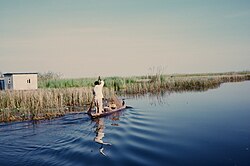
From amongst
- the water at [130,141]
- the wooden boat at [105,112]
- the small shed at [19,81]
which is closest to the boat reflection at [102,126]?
the water at [130,141]

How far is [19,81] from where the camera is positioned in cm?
3269

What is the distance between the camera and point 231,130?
1165 cm

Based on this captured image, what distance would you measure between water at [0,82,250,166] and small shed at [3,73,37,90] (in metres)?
19.8

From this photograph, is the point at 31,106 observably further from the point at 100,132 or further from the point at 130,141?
the point at 130,141

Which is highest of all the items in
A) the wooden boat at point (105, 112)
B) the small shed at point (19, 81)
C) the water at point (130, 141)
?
the small shed at point (19, 81)

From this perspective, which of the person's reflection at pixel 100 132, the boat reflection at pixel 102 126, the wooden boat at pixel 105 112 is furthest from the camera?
the wooden boat at pixel 105 112

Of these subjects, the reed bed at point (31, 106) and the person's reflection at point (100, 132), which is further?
the reed bed at point (31, 106)

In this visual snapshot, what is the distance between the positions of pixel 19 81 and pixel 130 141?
2624 cm

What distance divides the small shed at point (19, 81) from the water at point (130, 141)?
19.8 m

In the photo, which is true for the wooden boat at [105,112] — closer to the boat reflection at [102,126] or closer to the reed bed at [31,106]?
the boat reflection at [102,126]

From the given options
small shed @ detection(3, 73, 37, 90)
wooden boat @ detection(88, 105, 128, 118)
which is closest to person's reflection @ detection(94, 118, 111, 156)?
wooden boat @ detection(88, 105, 128, 118)

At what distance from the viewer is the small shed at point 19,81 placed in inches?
1268

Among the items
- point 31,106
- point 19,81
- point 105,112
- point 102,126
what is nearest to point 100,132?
point 102,126

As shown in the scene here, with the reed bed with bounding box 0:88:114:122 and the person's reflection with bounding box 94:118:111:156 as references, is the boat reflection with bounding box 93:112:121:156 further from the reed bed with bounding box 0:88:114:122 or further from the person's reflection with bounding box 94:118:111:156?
the reed bed with bounding box 0:88:114:122
